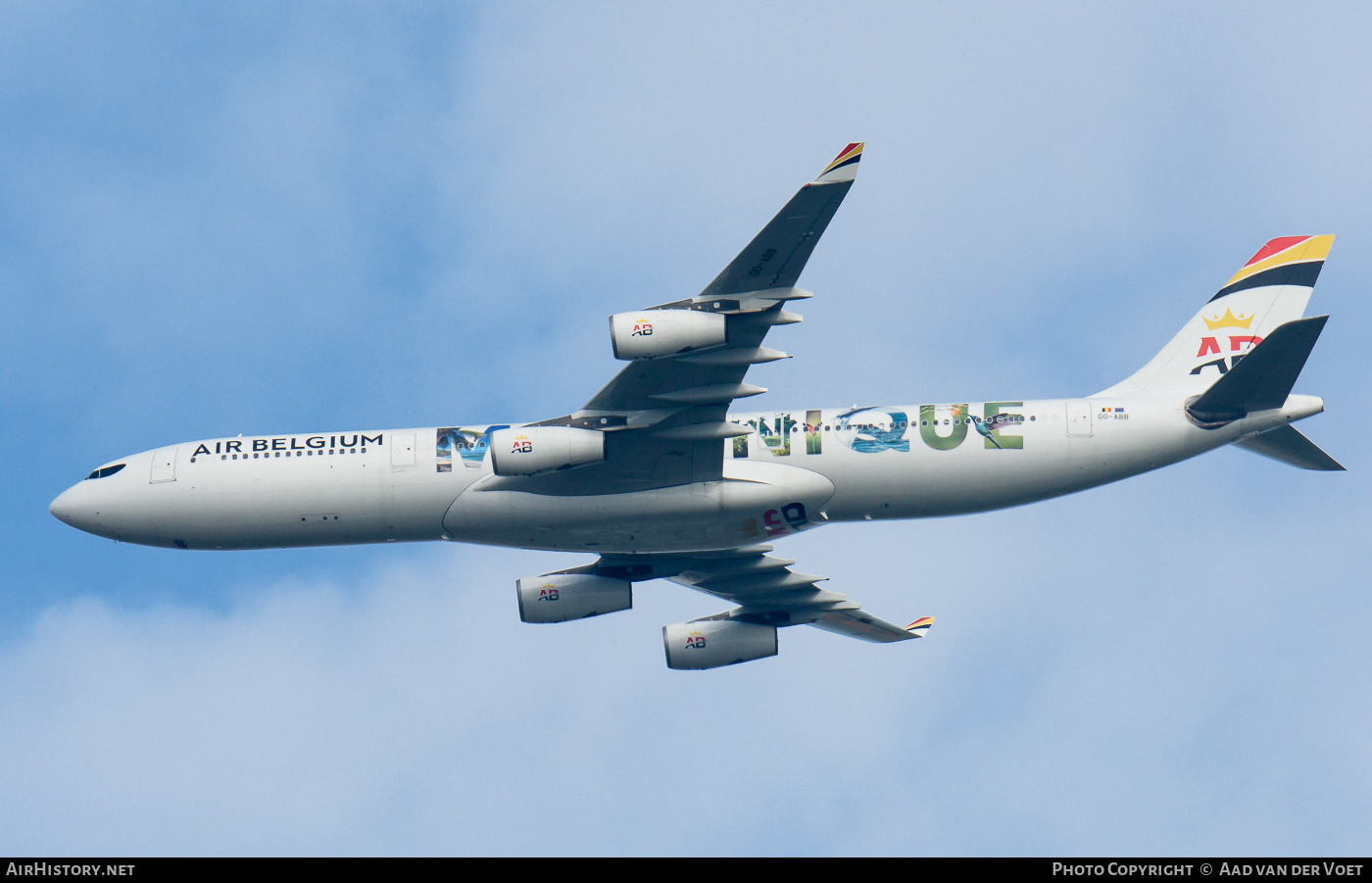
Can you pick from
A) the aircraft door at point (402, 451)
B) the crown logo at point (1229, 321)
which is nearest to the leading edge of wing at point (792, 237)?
the aircraft door at point (402, 451)

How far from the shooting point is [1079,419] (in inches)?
1510

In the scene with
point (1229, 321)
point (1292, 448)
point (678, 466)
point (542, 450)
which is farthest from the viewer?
point (1229, 321)

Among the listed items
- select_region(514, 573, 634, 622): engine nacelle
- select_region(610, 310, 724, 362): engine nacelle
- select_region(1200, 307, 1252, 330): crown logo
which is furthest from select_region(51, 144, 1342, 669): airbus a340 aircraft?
select_region(514, 573, 634, 622): engine nacelle

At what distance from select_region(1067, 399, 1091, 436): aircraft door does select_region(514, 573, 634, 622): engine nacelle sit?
14.2m

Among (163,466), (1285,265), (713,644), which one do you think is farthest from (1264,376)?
(163,466)

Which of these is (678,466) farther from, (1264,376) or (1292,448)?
(1292,448)

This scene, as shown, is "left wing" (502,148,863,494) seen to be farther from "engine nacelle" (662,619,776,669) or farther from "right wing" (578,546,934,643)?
"engine nacelle" (662,619,776,669)

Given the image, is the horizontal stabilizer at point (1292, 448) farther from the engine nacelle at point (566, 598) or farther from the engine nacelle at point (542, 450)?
the engine nacelle at point (566, 598)

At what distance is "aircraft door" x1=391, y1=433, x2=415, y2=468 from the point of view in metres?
38.3

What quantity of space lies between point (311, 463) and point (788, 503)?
43.6 ft

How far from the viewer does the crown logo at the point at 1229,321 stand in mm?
41875

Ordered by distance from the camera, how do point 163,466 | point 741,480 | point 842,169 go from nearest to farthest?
point 842,169, point 741,480, point 163,466

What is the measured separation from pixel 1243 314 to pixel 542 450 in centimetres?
2191
